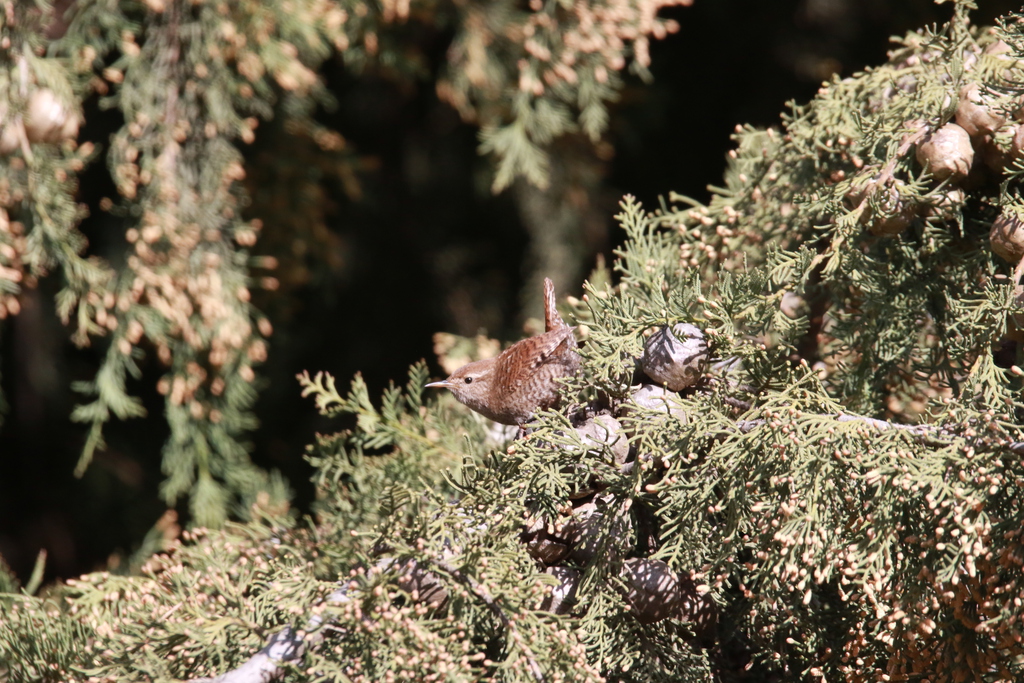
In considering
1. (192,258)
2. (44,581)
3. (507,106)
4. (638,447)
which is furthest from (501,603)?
(44,581)

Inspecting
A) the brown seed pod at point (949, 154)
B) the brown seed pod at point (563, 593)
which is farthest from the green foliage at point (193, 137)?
the brown seed pod at point (563, 593)

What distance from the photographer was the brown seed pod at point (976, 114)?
2.75 feet

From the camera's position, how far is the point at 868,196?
0.86m

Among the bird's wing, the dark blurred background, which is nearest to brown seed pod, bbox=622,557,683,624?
the bird's wing

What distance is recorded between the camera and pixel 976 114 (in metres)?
0.85

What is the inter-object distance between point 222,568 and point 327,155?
4.68 ft

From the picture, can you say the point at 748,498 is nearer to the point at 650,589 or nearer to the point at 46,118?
the point at 650,589

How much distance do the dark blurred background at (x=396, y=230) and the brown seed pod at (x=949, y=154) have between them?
4.57ft

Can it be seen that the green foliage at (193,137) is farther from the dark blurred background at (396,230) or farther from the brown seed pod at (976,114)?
the brown seed pod at (976,114)

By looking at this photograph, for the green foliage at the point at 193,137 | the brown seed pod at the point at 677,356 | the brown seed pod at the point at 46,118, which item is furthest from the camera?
the green foliage at the point at 193,137

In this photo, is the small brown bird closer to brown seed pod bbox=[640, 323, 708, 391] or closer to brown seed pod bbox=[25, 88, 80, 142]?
brown seed pod bbox=[640, 323, 708, 391]

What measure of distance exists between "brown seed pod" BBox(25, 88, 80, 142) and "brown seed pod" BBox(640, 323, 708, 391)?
3.61 ft

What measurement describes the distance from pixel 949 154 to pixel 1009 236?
0.39 ft

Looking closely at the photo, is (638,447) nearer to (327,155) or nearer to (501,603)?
(501,603)
